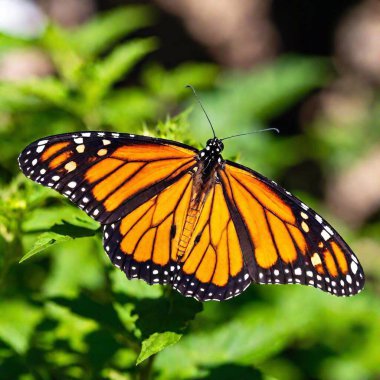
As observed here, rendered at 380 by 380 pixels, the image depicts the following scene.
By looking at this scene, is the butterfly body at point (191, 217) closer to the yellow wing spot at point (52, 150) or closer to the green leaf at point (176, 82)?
the yellow wing spot at point (52, 150)

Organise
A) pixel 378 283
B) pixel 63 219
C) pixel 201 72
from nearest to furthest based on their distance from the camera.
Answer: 1. pixel 63 219
2. pixel 201 72
3. pixel 378 283

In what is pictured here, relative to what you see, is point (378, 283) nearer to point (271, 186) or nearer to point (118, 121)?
point (118, 121)

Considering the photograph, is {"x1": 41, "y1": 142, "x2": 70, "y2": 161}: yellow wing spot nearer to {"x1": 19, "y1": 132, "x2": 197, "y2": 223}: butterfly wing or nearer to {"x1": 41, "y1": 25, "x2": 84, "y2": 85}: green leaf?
{"x1": 19, "y1": 132, "x2": 197, "y2": 223}: butterfly wing

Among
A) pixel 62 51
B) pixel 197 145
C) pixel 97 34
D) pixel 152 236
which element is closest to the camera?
pixel 152 236

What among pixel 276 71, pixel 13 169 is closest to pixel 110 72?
pixel 13 169

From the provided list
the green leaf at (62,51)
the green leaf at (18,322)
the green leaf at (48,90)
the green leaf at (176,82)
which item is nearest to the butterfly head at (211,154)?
the green leaf at (18,322)

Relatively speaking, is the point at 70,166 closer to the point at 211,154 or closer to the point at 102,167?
the point at 102,167

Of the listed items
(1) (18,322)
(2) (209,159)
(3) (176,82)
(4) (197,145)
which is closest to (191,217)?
(2) (209,159)
